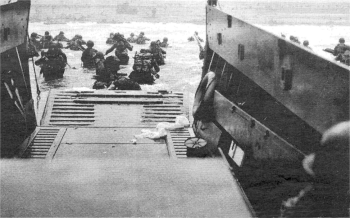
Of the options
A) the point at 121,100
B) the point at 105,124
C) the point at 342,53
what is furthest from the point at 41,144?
the point at 342,53

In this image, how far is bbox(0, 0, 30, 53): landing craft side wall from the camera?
460 cm

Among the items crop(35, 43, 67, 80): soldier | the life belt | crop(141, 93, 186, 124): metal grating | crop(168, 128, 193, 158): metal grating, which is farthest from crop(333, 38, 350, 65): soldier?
crop(35, 43, 67, 80): soldier

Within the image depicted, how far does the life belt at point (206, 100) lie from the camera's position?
571cm

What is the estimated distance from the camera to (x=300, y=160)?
3.18m

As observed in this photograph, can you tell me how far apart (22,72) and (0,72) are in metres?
0.77

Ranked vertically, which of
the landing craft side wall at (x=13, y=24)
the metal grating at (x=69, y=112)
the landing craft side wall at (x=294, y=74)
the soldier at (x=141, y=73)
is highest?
the landing craft side wall at (x=13, y=24)

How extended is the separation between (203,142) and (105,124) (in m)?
2.10

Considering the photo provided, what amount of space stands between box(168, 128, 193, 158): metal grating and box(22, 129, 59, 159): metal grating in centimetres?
165

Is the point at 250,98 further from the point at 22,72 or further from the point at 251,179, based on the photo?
the point at 22,72

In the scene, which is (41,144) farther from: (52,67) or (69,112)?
(52,67)

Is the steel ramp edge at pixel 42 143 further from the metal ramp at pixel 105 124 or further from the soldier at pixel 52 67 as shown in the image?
the soldier at pixel 52 67

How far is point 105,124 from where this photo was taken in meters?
6.41

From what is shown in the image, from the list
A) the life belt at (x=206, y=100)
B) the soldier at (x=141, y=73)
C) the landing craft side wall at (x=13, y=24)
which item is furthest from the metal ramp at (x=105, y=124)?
the soldier at (x=141, y=73)

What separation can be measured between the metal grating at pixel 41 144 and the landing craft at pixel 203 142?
0.04 feet
